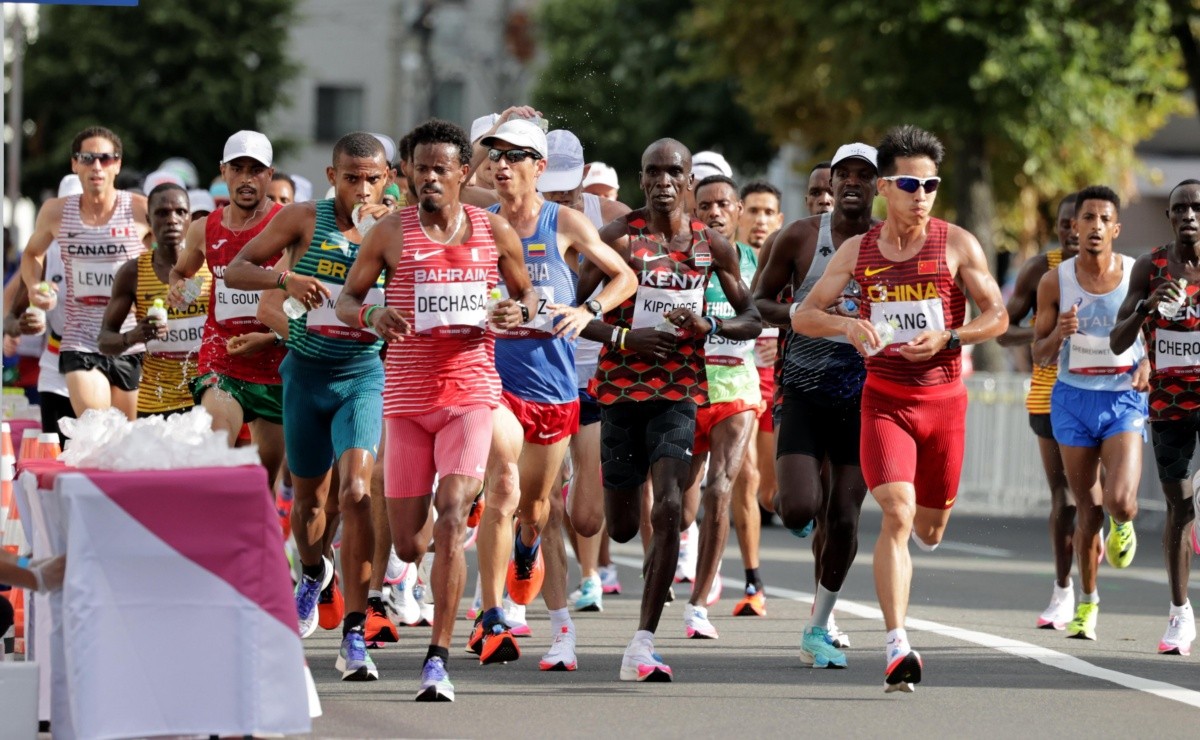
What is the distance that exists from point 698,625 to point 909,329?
267cm

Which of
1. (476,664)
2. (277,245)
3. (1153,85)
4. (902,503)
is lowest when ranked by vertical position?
(476,664)

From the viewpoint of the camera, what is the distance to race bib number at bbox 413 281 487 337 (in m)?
9.66

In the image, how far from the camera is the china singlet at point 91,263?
47.2 ft

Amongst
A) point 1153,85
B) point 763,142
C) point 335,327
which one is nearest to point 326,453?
point 335,327

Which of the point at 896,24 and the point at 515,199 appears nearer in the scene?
the point at 515,199

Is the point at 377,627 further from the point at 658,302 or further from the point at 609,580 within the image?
the point at 609,580

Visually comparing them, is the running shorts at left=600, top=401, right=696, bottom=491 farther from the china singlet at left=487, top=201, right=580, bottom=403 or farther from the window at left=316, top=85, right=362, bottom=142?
the window at left=316, top=85, right=362, bottom=142

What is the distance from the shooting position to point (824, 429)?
10.9 m

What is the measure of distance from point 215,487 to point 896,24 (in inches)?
918

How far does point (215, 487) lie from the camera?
750cm

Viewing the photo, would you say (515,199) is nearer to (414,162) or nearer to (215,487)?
(414,162)

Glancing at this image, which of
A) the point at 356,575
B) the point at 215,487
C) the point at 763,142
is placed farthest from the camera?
the point at 763,142

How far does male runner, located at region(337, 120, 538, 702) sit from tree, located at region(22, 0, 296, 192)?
46211mm

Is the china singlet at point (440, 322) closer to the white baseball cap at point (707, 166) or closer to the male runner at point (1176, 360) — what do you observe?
the male runner at point (1176, 360)
